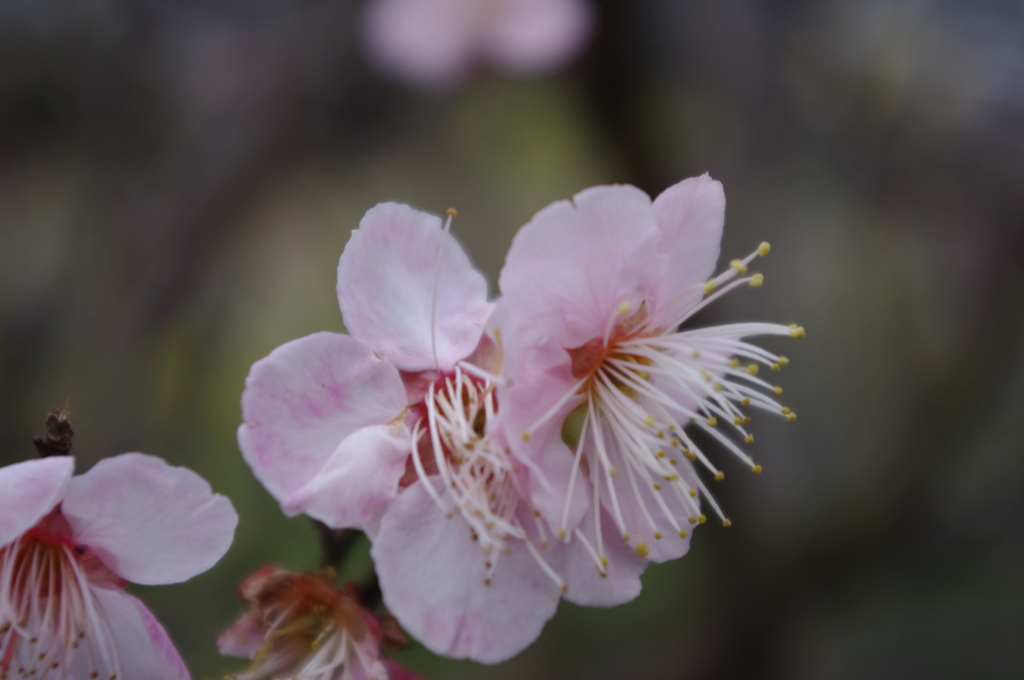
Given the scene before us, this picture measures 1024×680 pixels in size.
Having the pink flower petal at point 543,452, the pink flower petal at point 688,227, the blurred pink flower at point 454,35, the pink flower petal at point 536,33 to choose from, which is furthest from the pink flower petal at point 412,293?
the blurred pink flower at point 454,35

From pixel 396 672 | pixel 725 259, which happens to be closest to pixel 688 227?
pixel 396 672

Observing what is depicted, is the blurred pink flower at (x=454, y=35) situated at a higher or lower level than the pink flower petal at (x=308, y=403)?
higher

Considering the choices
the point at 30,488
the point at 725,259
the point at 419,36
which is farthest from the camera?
the point at 419,36

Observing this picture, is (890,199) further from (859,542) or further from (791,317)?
(859,542)

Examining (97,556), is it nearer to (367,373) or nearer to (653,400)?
(367,373)

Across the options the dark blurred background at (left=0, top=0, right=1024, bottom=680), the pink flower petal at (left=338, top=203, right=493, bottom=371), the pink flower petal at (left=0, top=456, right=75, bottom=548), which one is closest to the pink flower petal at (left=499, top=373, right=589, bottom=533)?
the pink flower petal at (left=338, top=203, right=493, bottom=371)

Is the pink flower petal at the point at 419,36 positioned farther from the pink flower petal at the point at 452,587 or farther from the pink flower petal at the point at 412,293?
the pink flower petal at the point at 452,587

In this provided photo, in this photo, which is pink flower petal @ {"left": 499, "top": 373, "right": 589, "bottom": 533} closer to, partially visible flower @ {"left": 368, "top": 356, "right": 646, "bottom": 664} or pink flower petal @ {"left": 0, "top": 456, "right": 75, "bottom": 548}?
partially visible flower @ {"left": 368, "top": 356, "right": 646, "bottom": 664}
